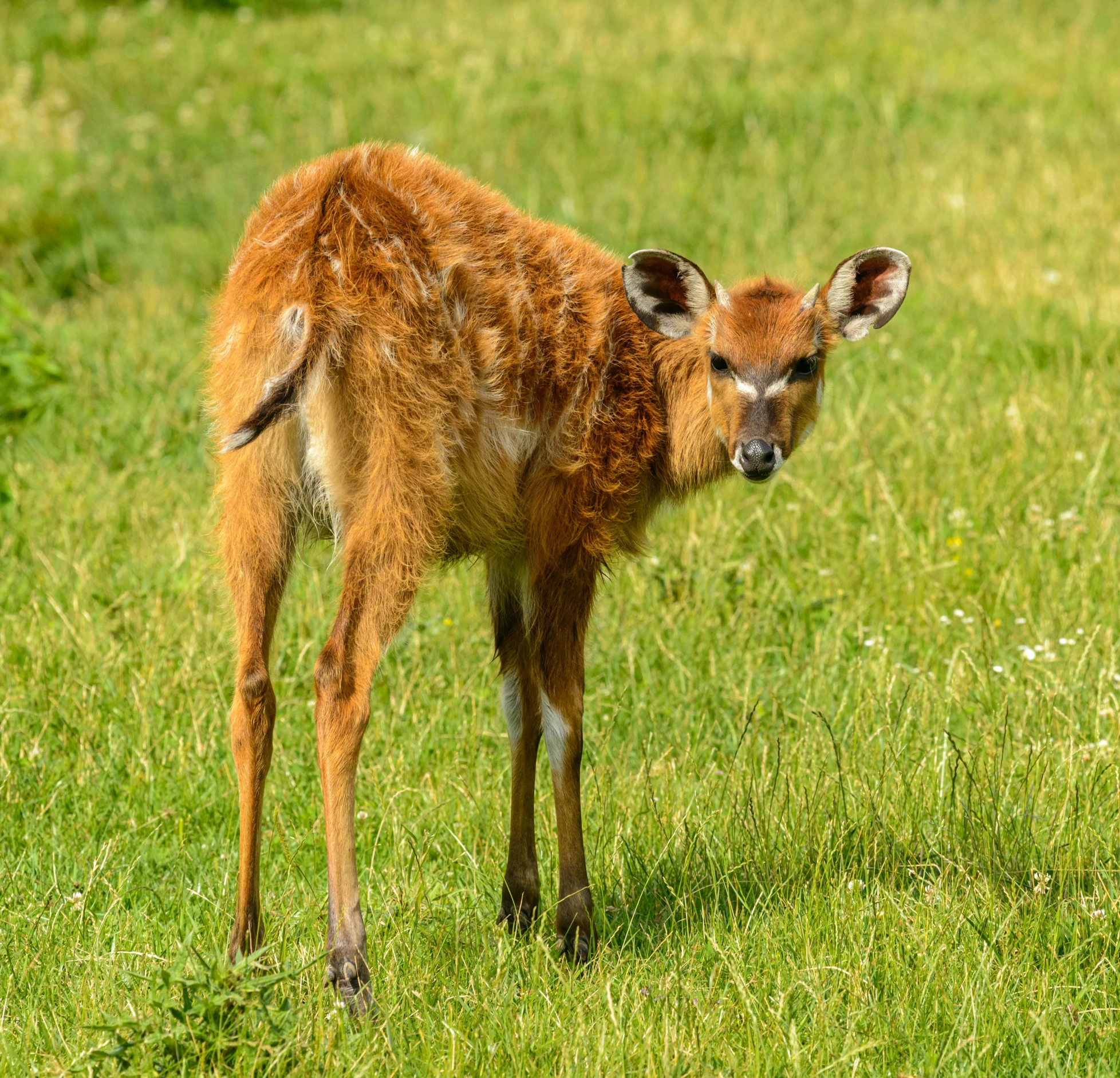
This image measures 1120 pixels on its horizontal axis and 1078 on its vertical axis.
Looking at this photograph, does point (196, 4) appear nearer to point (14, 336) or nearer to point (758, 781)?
point (14, 336)

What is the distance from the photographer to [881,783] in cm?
464

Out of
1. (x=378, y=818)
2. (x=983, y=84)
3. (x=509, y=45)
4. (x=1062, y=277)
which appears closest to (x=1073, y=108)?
(x=983, y=84)

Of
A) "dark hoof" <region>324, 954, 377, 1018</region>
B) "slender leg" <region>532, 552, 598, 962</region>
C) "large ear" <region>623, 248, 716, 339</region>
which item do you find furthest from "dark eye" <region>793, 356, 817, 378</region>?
"dark hoof" <region>324, 954, 377, 1018</region>

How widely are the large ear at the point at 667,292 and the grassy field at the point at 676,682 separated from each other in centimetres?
100

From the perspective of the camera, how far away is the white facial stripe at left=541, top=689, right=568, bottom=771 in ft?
14.7

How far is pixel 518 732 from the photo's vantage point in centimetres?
480

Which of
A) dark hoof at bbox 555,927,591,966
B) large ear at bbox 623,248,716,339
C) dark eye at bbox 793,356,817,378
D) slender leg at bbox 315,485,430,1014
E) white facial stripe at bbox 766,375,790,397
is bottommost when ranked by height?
dark hoof at bbox 555,927,591,966

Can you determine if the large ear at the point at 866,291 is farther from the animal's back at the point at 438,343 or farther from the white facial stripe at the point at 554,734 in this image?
the white facial stripe at the point at 554,734

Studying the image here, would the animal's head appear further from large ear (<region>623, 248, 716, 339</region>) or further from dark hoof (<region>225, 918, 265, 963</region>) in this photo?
dark hoof (<region>225, 918, 265, 963</region>)

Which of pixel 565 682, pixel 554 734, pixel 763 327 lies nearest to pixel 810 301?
pixel 763 327

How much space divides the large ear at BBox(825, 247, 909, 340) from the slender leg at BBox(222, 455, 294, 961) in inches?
78.8

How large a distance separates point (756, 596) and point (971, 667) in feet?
3.53

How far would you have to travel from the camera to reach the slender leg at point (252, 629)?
3.83 meters

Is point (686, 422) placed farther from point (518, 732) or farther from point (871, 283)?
point (518, 732)
